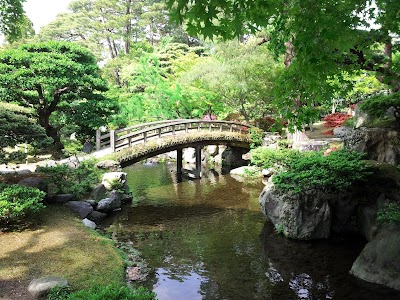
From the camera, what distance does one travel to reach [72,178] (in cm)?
1368

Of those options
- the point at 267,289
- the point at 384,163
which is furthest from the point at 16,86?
the point at 384,163

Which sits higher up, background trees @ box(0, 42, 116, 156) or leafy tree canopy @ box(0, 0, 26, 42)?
leafy tree canopy @ box(0, 0, 26, 42)

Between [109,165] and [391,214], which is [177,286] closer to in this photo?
[391,214]

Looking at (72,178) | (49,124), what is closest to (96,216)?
(72,178)

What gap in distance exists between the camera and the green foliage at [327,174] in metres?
9.97

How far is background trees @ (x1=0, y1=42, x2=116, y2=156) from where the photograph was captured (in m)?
15.1

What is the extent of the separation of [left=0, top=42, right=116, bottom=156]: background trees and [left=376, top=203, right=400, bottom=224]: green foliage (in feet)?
43.3

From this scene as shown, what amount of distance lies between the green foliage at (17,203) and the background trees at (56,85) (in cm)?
601

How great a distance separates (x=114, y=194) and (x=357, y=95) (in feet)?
84.6

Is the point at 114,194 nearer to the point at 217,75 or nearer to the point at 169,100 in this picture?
the point at 217,75

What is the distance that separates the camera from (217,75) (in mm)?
21297

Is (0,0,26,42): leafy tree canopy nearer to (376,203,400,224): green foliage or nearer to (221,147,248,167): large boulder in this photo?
(376,203,400,224): green foliage

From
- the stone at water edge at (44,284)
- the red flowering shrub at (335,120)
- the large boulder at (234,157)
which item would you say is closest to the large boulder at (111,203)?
the stone at water edge at (44,284)

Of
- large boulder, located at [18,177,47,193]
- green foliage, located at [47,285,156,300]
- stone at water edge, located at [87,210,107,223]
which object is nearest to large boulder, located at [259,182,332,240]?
green foliage, located at [47,285,156,300]
